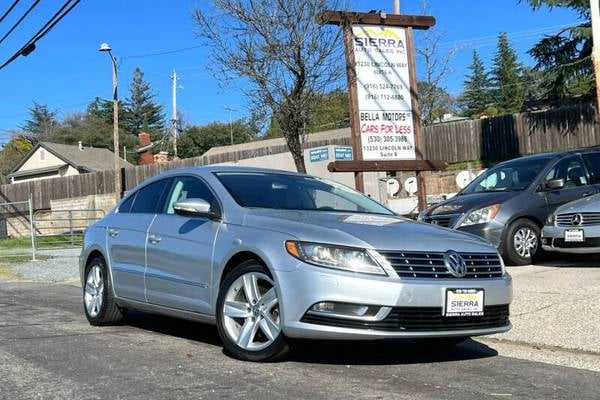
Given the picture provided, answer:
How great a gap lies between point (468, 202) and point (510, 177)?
1.06m

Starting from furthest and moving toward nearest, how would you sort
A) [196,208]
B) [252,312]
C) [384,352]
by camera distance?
[384,352], [196,208], [252,312]

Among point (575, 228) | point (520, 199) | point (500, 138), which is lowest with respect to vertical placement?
point (575, 228)

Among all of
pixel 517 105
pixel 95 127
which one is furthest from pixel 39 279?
pixel 95 127

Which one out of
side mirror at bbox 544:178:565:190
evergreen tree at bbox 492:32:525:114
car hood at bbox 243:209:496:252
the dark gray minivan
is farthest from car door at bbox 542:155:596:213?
evergreen tree at bbox 492:32:525:114

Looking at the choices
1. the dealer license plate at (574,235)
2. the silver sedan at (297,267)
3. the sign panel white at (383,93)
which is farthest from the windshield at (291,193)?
the sign panel white at (383,93)

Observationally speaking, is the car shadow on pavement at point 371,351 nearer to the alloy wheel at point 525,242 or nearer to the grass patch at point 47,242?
the alloy wheel at point 525,242

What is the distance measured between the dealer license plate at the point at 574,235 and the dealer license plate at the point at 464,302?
480 cm

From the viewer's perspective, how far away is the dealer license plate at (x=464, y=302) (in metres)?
4.98

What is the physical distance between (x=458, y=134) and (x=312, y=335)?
2929 cm

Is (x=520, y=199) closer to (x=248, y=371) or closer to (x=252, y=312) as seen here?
(x=252, y=312)

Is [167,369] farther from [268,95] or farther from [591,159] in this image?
[268,95]

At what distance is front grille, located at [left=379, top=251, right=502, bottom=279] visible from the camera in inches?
192

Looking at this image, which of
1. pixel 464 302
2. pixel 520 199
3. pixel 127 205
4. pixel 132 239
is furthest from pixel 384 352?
pixel 520 199

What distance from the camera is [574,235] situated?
9391 mm
